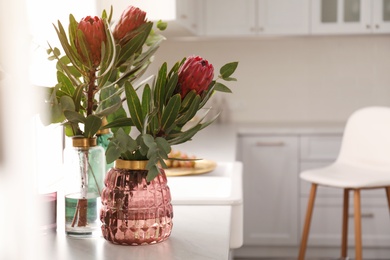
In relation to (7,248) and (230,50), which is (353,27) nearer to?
(230,50)

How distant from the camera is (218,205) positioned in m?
1.65

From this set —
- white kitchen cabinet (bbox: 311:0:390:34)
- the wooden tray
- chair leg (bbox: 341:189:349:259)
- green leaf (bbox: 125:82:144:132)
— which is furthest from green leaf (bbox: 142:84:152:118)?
white kitchen cabinet (bbox: 311:0:390:34)

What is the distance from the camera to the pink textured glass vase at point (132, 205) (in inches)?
45.7

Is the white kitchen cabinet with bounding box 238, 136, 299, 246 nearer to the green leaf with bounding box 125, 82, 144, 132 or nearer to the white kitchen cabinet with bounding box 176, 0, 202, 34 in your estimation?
the white kitchen cabinet with bounding box 176, 0, 202, 34

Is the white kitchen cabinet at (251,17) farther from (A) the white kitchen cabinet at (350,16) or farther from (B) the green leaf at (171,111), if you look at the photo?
(B) the green leaf at (171,111)

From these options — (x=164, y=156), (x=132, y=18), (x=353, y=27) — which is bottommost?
(x=164, y=156)

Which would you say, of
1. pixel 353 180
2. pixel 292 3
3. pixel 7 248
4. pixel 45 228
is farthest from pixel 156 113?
pixel 292 3

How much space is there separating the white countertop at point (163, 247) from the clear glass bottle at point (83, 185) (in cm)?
2

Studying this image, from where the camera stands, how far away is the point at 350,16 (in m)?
4.34

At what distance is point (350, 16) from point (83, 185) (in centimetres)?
343

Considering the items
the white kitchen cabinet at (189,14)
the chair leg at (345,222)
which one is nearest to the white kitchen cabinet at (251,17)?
the white kitchen cabinet at (189,14)

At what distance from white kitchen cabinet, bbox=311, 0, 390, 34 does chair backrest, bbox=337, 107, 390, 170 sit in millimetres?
832

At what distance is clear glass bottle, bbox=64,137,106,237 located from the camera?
1192mm

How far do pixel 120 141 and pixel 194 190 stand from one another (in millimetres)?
906
